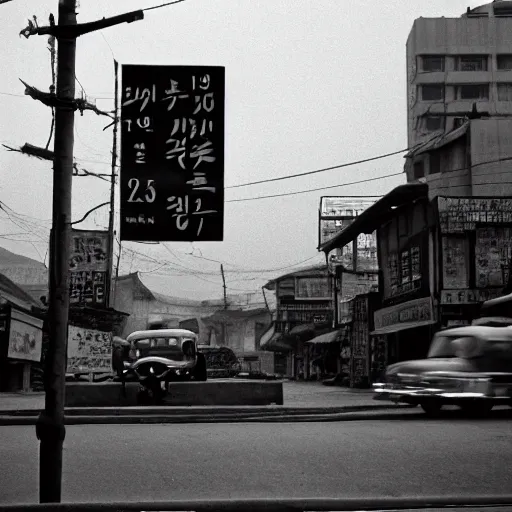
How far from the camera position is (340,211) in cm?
5597

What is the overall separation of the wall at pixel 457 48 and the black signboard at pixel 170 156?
5953 centimetres

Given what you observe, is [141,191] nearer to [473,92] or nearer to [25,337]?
[25,337]

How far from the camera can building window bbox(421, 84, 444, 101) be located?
67.6 meters

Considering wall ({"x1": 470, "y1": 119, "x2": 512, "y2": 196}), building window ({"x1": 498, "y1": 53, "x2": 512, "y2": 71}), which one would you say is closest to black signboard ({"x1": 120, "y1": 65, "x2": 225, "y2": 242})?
wall ({"x1": 470, "y1": 119, "x2": 512, "y2": 196})

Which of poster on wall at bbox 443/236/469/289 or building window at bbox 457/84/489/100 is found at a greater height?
building window at bbox 457/84/489/100

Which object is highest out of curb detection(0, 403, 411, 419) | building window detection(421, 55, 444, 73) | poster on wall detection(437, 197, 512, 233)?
building window detection(421, 55, 444, 73)

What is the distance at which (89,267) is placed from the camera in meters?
36.8

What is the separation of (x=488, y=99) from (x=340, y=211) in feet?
62.7

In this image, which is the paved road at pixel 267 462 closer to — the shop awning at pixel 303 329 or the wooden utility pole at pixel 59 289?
the wooden utility pole at pixel 59 289

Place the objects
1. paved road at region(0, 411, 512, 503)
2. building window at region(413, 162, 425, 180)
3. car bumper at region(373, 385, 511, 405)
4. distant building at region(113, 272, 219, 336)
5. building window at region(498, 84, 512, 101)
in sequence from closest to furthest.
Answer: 1. paved road at region(0, 411, 512, 503)
2. car bumper at region(373, 385, 511, 405)
3. building window at region(413, 162, 425, 180)
4. building window at region(498, 84, 512, 101)
5. distant building at region(113, 272, 219, 336)

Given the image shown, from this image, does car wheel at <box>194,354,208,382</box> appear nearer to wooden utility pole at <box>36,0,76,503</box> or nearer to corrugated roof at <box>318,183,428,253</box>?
corrugated roof at <box>318,183,428,253</box>

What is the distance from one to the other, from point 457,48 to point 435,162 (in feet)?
88.6

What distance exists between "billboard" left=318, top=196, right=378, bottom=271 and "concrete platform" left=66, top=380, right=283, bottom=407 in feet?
93.7

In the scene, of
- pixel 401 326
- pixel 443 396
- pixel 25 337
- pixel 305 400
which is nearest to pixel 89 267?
pixel 25 337
